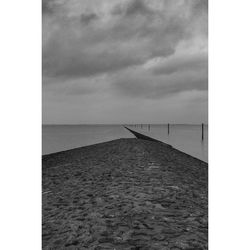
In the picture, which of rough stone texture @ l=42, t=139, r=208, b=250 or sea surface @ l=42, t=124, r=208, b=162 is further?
sea surface @ l=42, t=124, r=208, b=162

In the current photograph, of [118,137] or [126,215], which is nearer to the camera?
[126,215]

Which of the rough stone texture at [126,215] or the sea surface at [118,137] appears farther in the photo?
the sea surface at [118,137]

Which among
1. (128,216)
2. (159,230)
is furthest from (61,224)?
(159,230)

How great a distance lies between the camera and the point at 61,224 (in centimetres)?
523
